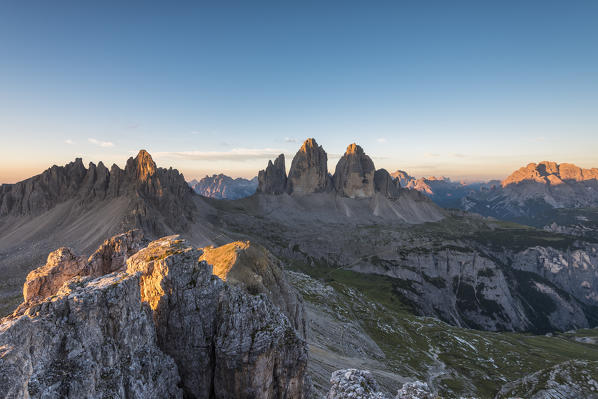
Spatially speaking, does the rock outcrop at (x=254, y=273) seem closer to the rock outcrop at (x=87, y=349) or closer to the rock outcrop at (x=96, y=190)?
the rock outcrop at (x=87, y=349)

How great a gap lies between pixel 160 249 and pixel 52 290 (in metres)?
17.4

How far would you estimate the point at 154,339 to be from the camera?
824 inches

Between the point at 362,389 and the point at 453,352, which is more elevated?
the point at 362,389

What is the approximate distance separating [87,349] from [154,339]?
16.2ft

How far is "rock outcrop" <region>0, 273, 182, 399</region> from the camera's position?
45.5 ft

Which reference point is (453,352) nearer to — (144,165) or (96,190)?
(144,165)

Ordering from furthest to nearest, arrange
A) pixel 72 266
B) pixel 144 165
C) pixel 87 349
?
pixel 144 165, pixel 72 266, pixel 87 349

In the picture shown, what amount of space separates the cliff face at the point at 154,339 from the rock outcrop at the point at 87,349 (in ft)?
0.17

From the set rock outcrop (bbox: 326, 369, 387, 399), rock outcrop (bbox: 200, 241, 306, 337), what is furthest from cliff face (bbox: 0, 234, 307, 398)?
rock outcrop (bbox: 200, 241, 306, 337)

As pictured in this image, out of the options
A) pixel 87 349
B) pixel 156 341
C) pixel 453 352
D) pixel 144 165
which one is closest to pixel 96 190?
pixel 144 165

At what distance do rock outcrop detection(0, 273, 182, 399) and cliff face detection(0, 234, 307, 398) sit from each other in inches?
2.0

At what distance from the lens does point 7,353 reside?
13.1 metres

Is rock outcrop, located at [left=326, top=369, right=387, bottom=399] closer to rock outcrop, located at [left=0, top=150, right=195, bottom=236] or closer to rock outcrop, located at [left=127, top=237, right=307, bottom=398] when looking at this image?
rock outcrop, located at [left=127, top=237, right=307, bottom=398]

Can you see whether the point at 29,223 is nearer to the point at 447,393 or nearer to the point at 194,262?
the point at 194,262
